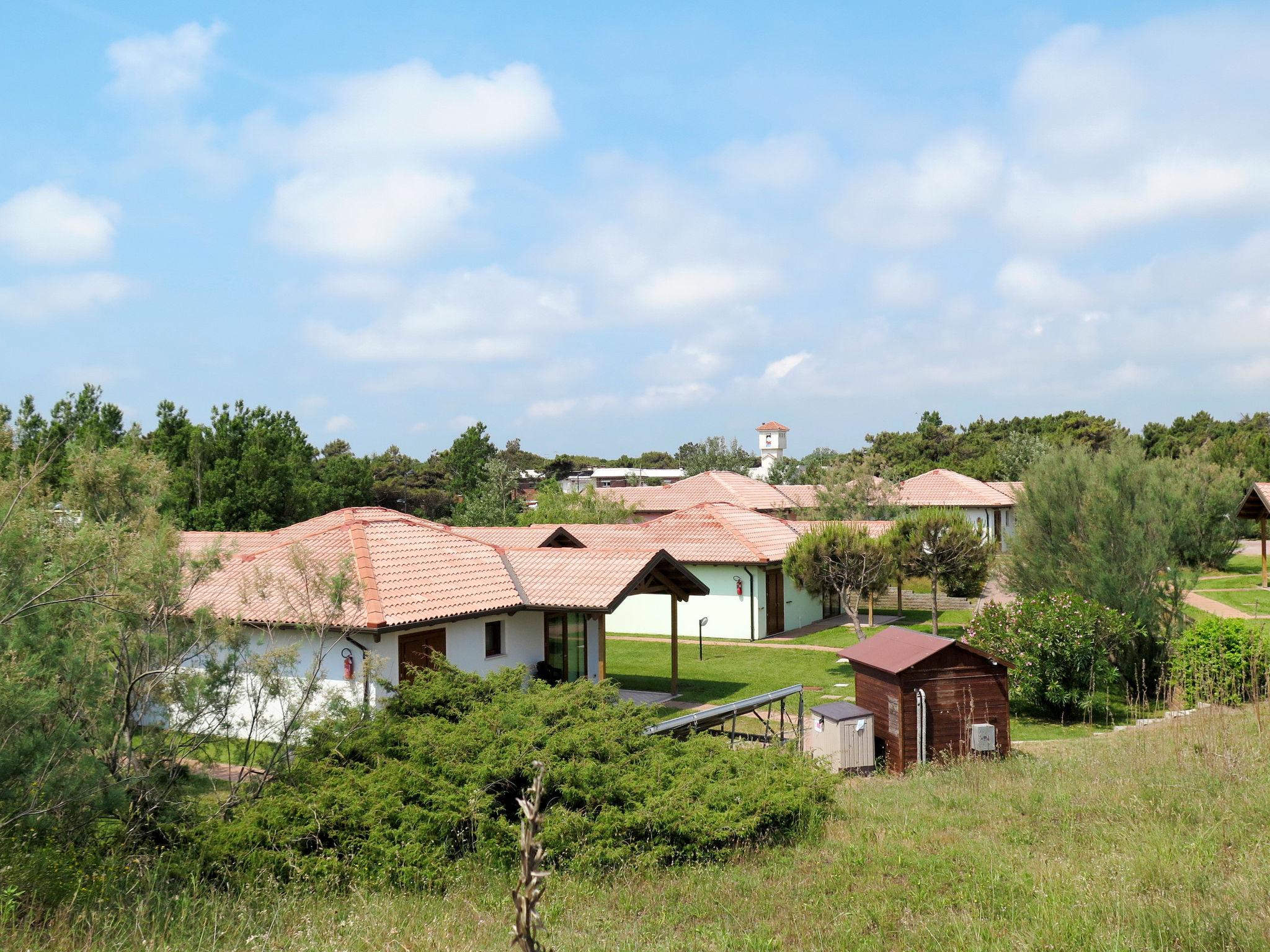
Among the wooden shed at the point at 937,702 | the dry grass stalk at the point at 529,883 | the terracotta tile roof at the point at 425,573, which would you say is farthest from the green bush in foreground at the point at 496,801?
the dry grass stalk at the point at 529,883

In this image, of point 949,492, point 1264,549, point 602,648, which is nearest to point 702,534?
point 602,648

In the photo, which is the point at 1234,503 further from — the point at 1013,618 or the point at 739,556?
the point at 1013,618

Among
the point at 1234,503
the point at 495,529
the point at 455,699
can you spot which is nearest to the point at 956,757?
the point at 455,699

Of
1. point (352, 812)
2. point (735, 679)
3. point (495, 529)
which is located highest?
point (495, 529)

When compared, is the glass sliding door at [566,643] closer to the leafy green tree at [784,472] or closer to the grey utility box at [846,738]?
the grey utility box at [846,738]

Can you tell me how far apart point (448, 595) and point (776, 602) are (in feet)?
48.7

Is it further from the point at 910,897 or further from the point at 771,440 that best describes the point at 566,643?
the point at 771,440

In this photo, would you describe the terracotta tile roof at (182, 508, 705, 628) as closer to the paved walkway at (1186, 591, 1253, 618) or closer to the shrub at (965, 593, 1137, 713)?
the shrub at (965, 593, 1137, 713)

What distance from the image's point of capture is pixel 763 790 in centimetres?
924

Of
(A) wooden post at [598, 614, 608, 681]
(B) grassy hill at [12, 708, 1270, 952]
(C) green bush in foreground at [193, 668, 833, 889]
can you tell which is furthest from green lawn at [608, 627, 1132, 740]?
(B) grassy hill at [12, 708, 1270, 952]

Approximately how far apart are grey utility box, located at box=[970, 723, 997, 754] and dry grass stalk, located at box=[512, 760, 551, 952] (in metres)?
12.8

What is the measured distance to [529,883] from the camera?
1566 millimetres

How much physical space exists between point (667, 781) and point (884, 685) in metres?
5.10

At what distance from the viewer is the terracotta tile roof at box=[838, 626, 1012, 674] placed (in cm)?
1326
